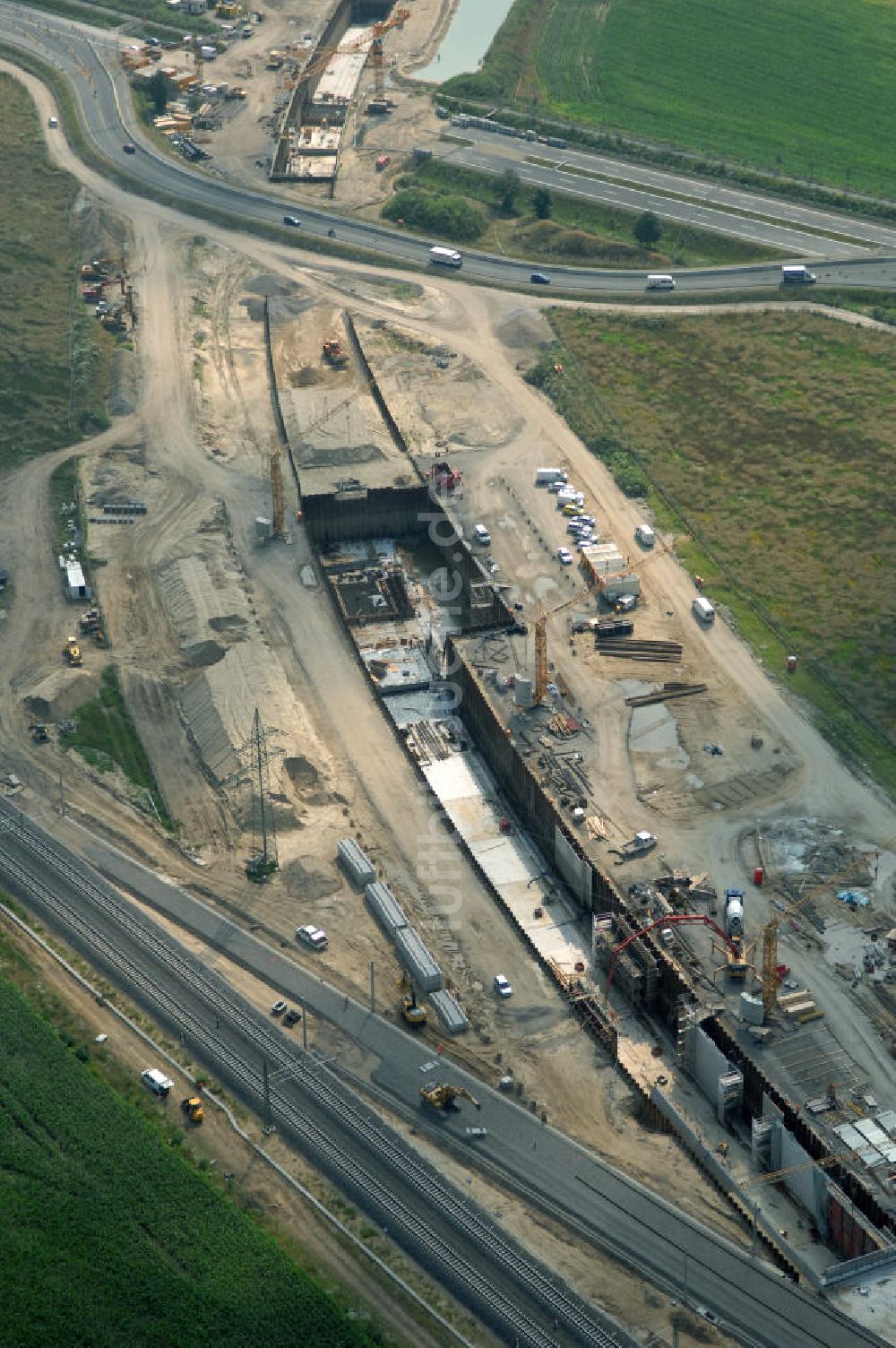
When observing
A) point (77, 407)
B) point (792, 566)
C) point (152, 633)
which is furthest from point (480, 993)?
point (77, 407)

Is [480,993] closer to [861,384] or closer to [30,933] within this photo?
[30,933]

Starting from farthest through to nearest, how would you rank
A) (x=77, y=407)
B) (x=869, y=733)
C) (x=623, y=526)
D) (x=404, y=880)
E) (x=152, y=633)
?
(x=77, y=407) < (x=623, y=526) < (x=152, y=633) < (x=869, y=733) < (x=404, y=880)

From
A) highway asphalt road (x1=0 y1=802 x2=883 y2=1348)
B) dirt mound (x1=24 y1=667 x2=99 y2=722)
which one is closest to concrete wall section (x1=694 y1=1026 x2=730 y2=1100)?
highway asphalt road (x1=0 y1=802 x2=883 y2=1348)

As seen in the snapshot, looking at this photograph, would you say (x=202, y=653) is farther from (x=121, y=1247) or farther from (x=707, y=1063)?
(x=121, y=1247)

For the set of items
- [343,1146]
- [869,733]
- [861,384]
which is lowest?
[343,1146]

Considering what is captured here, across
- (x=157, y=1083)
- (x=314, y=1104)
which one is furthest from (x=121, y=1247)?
(x=314, y=1104)

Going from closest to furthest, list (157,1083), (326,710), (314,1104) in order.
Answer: (314,1104), (157,1083), (326,710)

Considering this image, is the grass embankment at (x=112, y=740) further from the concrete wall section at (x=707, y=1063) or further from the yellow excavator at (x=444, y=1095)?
the concrete wall section at (x=707, y=1063)
